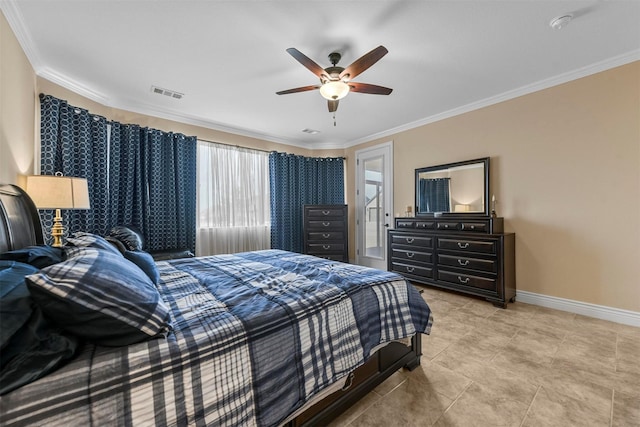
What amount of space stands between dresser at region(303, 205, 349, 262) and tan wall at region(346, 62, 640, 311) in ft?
7.95

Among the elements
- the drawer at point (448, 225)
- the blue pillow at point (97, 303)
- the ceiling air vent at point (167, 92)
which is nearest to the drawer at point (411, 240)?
the drawer at point (448, 225)

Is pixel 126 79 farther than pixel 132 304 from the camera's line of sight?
Yes

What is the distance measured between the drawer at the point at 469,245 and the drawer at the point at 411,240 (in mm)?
171

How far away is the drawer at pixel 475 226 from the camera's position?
3168 mm

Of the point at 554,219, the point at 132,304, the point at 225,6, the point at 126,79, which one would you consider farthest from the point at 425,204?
the point at 126,79

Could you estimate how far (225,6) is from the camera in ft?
6.12

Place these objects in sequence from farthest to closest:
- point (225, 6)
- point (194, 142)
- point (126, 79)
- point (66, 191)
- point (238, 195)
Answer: point (238, 195) → point (194, 142) → point (126, 79) → point (66, 191) → point (225, 6)

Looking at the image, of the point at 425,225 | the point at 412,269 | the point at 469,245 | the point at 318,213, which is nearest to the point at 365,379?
the point at 469,245

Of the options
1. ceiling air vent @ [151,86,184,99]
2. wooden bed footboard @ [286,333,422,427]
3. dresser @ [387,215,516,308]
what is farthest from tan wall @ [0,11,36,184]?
dresser @ [387,215,516,308]

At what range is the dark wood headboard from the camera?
1.30m

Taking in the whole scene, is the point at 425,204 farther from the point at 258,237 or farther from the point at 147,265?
the point at 147,265

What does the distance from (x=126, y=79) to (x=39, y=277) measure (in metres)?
2.93

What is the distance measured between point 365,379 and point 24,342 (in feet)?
5.10

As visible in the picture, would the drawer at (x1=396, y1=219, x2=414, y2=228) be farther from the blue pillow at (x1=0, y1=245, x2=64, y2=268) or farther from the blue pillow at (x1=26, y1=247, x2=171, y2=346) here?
the blue pillow at (x1=0, y1=245, x2=64, y2=268)
